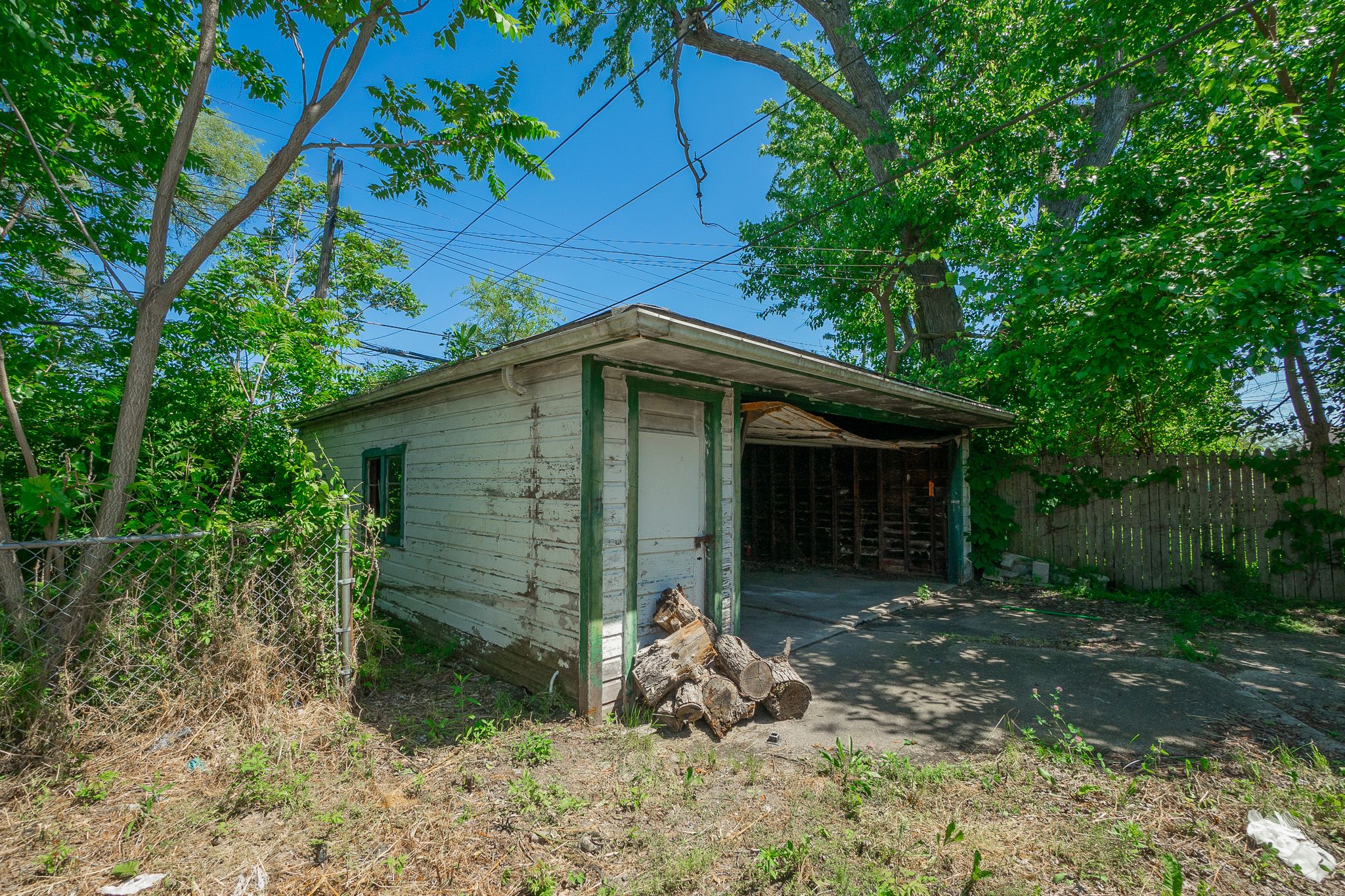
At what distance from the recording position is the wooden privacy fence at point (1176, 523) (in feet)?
22.4

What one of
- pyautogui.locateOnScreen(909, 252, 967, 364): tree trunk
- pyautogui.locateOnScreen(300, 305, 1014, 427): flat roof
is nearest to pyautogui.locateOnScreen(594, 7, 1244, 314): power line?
pyautogui.locateOnScreen(300, 305, 1014, 427): flat roof

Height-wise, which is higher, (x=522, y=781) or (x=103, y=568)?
(x=103, y=568)

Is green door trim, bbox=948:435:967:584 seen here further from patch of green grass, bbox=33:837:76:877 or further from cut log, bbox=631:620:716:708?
patch of green grass, bbox=33:837:76:877

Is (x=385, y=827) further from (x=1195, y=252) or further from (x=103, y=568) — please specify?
(x=1195, y=252)

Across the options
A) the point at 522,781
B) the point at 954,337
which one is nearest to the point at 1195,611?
the point at 954,337

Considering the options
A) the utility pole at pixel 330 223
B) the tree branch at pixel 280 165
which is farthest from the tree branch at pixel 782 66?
the tree branch at pixel 280 165

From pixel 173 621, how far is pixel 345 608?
84 cm

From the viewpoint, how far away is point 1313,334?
6195 millimetres

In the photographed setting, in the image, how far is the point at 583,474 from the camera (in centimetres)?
374

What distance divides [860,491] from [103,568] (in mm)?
9231

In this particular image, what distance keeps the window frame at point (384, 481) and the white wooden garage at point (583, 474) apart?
4 centimetres

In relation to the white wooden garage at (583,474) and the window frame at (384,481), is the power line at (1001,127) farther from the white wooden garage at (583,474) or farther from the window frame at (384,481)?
the window frame at (384,481)

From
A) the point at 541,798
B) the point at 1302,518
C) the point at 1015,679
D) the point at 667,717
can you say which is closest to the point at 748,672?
the point at 667,717

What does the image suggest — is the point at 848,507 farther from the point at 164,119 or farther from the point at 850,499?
the point at 164,119
